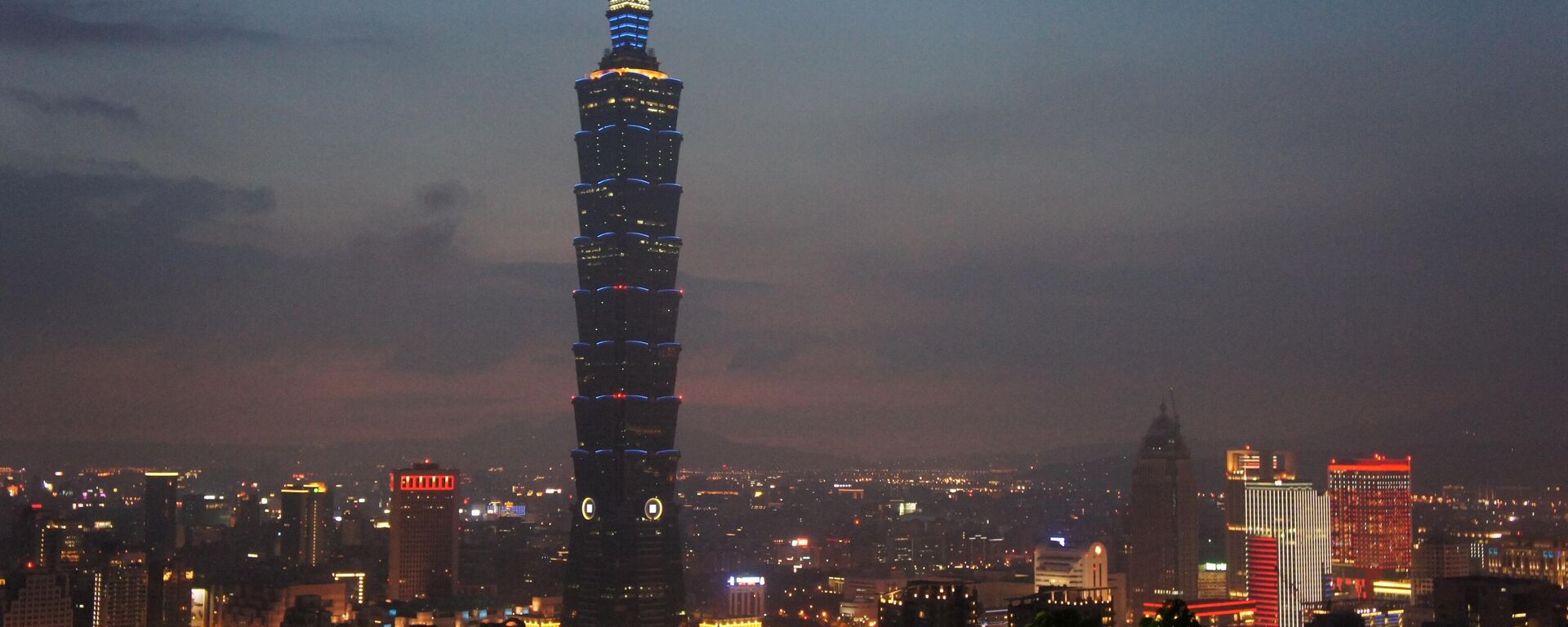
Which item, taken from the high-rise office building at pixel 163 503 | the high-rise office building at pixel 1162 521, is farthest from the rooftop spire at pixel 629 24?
the high-rise office building at pixel 163 503

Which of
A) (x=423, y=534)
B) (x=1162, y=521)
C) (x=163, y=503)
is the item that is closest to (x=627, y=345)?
(x=423, y=534)

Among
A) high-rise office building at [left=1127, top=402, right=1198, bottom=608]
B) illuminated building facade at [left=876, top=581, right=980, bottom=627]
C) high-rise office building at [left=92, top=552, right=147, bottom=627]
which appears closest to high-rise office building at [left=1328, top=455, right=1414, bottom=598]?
high-rise office building at [left=1127, top=402, right=1198, bottom=608]

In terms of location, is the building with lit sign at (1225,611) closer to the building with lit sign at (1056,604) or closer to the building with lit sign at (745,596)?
the building with lit sign at (1056,604)

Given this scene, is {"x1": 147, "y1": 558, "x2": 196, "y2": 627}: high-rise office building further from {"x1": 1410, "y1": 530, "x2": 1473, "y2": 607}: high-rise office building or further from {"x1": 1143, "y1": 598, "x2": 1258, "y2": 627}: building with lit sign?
{"x1": 1410, "y1": 530, "x2": 1473, "y2": 607}: high-rise office building

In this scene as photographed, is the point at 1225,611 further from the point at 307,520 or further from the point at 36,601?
the point at 307,520

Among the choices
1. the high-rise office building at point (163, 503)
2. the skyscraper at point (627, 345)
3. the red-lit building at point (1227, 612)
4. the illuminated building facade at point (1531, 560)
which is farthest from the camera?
the high-rise office building at point (163, 503)

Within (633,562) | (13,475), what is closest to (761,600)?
(633,562)
